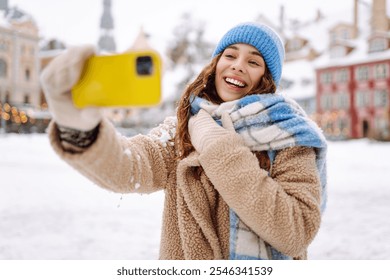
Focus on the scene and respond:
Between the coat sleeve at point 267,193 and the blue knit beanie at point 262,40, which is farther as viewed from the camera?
the blue knit beanie at point 262,40

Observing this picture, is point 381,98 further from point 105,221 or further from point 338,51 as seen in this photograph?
point 105,221

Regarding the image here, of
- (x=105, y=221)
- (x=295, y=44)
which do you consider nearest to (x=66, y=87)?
(x=105, y=221)

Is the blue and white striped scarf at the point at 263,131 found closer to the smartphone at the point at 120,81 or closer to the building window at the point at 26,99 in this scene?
the smartphone at the point at 120,81

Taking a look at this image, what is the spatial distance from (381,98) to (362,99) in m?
0.93

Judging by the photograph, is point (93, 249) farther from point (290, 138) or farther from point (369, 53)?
point (369, 53)

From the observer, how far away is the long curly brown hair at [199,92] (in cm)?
116

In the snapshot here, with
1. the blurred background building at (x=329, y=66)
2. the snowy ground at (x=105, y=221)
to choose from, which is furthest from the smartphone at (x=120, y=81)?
the blurred background building at (x=329, y=66)

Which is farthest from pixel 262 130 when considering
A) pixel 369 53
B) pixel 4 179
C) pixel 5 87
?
pixel 369 53

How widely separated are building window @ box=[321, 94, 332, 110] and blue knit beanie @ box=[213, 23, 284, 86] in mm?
20789

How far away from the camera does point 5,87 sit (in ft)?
36.6

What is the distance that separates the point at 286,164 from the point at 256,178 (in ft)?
0.37

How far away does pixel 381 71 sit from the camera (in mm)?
19453

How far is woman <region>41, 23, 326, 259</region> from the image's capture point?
3.25 ft

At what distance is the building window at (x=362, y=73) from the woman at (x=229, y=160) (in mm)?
Result: 20353
